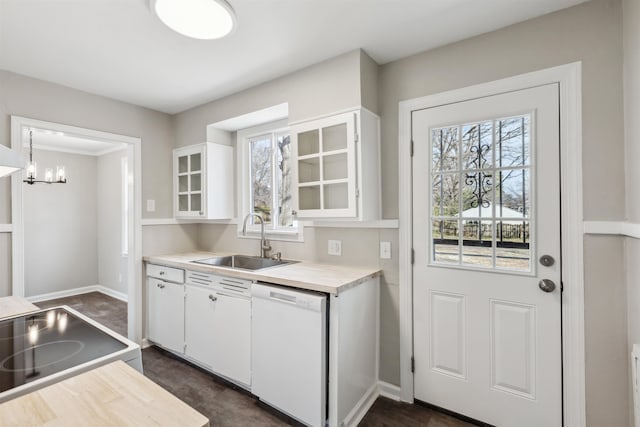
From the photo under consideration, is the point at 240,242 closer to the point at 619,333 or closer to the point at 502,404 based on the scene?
the point at 502,404

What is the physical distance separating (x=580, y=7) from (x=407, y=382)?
2442 mm

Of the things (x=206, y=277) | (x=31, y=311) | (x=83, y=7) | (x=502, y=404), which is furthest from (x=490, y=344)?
(x=83, y=7)

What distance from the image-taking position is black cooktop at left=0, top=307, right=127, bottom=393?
101 centimetres

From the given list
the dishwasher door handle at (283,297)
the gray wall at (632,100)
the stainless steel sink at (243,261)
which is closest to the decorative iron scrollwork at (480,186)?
the gray wall at (632,100)

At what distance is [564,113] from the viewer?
1653mm

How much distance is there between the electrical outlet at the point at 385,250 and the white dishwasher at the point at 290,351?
0.65 m

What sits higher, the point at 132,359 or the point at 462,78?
the point at 462,78

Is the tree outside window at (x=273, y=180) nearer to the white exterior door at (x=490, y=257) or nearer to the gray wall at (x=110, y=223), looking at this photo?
the white exterior door at (x=490, y=257)

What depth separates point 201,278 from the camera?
250cm

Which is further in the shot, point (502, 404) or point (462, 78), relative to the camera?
point (462, 78)

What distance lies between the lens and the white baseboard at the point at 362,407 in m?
1.88

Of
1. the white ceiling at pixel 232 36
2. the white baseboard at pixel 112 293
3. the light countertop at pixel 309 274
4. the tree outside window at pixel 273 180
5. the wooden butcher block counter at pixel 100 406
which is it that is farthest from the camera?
the white baseboard at pixel 112 293

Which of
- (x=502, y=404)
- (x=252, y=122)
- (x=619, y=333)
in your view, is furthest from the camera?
(x=252, y=122)

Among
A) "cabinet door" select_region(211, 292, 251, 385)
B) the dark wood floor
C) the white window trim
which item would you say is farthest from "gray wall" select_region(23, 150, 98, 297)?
"cabinet door" select_region(211, 292, 251, 385)
